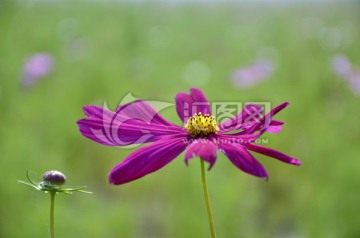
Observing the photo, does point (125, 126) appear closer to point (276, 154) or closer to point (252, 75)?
point (276, 154)

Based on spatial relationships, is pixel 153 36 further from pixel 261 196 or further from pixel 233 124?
pixel 233 124

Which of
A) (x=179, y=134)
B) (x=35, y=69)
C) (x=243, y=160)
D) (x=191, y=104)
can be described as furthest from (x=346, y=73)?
(x=243, y=160)

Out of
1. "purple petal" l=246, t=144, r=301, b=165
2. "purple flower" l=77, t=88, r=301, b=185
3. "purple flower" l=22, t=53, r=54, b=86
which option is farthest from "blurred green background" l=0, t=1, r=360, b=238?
"purple petal" l=246, t=144, r=301, b=165

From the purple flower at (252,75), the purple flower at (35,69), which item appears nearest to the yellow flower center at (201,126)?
the purple flower at (35,69)

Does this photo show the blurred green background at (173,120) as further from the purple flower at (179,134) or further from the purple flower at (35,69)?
the purple flower at (179,134)

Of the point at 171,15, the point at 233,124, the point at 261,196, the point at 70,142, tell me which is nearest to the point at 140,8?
the point at 171,15
